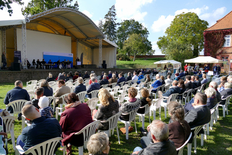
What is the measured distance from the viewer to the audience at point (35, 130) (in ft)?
6.31

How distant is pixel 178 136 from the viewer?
2.07m

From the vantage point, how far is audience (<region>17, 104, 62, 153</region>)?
192 centimetres

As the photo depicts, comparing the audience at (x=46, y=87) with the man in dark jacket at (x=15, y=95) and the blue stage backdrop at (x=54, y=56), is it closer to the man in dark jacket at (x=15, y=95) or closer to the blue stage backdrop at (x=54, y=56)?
the man in dark jacket at (x=15, y=95)

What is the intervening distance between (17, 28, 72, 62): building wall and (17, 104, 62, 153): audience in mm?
17233

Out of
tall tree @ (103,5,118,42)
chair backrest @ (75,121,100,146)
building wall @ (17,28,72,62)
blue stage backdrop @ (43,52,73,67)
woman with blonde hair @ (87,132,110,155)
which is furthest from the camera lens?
tall tree @ (103,5,118,42)

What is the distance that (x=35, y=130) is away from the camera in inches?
75.9

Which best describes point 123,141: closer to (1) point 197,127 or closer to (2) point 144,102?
(2) point 144,102

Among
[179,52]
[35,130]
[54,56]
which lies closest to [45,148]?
[35,130]

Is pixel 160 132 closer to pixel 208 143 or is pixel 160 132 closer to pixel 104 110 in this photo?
pixel 104 110

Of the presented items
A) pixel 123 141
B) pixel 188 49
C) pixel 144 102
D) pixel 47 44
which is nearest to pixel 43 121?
pixel 123 141

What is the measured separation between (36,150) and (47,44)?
19120 millimetres

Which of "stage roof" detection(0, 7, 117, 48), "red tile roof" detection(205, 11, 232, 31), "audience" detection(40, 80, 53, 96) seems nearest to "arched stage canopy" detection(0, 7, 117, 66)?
"stage roof" detection(0, 7, 117, 48)

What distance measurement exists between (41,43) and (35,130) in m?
18.6

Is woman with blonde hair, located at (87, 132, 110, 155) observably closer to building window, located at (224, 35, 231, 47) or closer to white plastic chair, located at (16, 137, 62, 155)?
white plastic chair, located at (16, 137, 62, 155)
